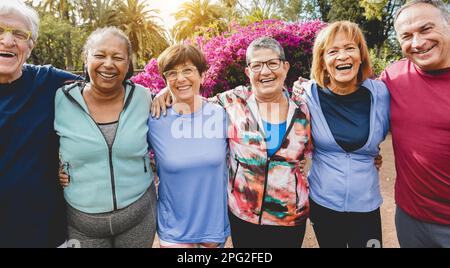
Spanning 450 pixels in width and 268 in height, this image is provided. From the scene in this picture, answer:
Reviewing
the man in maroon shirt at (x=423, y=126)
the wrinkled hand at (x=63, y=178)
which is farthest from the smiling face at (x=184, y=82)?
the man in maroon shirt at (x=423, y=126)

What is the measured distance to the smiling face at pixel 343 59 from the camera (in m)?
2.64

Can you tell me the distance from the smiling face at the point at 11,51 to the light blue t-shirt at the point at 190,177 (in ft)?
3.38

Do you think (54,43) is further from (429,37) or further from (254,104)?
(429,37)

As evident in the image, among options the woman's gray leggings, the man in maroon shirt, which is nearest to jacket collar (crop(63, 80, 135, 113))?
the woman's gray leggings

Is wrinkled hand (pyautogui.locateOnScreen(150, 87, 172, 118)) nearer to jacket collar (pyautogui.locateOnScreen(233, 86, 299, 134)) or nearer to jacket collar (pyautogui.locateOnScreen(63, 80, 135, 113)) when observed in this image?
jacket collar (pyautogui.locateOnScreen(63, 80, 135, 113))

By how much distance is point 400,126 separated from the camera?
259 centimetres

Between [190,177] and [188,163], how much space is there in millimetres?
111

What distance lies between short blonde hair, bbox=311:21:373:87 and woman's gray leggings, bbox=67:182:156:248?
184cm

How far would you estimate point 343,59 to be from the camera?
8.67ft

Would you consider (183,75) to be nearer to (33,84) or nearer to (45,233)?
(33,84)

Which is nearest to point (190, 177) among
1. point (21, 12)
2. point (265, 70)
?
point (265, 70)

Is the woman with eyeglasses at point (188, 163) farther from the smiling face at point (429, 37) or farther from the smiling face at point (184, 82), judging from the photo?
the smiling face at point (429, 37)
